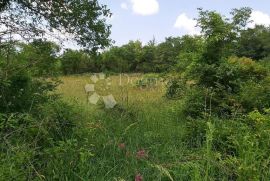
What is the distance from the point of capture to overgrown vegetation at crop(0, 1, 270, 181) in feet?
12.1

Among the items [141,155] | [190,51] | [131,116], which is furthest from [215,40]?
[141,155]

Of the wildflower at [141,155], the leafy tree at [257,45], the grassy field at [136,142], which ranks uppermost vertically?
the leafy tree at [257,45]

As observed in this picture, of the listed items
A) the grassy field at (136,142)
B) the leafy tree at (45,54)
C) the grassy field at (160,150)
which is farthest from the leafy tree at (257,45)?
Answer: the grassy field at (160,150)

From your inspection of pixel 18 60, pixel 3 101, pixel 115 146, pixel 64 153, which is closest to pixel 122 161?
pixel 115 146

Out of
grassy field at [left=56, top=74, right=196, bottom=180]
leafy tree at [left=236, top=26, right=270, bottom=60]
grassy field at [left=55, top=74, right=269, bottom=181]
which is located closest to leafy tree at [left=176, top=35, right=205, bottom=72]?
grassy field at [left=56, top=74, right=196, bottom=180]

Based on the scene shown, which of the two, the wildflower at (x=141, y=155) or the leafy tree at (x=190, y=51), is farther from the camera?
the leafy tree at (x=190, y=51)

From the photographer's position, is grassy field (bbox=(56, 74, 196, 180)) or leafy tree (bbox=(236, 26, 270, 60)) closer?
grassy field (bbox=(56, 74, 196, 180))

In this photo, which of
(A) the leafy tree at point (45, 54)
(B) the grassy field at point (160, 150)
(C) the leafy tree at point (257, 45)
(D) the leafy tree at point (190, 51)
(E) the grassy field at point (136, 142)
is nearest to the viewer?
(B) the grassy field at point (160, 150)

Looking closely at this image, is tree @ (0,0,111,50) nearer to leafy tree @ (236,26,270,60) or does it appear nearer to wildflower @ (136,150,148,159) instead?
wildflower @ (136,150,148,159)

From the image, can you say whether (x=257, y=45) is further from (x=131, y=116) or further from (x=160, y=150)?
(x=160, y=150)

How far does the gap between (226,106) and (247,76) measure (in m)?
1.40

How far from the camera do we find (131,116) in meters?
6.31

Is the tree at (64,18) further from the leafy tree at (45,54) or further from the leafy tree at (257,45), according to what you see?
the leafy tree at (257,45)

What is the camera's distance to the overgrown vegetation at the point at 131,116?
12.1 feet
